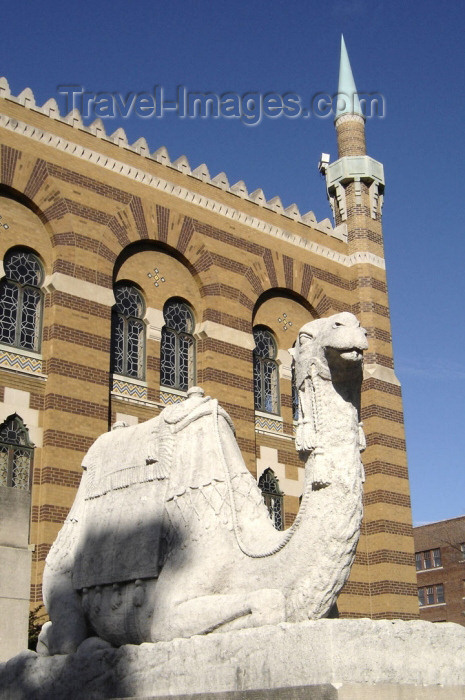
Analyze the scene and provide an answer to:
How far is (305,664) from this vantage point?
4.68m

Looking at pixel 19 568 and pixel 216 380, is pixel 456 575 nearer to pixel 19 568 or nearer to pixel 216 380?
pixel 216 380

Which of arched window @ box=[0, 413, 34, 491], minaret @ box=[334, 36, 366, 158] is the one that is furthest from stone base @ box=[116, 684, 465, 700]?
minaret @ box=[334, 36, 366, 158]

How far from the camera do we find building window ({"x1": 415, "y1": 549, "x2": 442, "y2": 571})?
46.4 meters

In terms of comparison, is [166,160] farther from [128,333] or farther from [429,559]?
[429,559]

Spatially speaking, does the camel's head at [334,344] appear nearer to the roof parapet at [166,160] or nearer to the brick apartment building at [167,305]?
the brick apartment building at [167,305]

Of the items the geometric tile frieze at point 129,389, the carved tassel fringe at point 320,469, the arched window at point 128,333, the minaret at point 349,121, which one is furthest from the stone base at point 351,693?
the minaret at point 349,121

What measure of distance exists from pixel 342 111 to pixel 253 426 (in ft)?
33.5

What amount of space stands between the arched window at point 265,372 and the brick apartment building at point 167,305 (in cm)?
4

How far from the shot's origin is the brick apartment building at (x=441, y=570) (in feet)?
146

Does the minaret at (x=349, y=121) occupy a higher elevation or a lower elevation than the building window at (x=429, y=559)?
higher

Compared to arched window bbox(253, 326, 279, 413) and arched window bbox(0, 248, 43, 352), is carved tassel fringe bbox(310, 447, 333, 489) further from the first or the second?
arched window bbox(253, 326, 279, 413)

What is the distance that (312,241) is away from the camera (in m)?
22.5

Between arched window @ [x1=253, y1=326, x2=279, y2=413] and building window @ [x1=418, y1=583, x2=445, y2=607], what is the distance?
28782 millimetres

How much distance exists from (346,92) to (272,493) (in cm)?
1221
